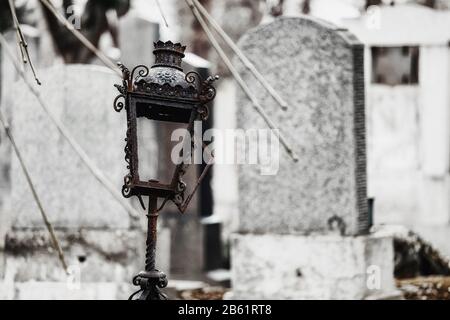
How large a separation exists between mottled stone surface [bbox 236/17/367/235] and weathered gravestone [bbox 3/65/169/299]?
1157 mm

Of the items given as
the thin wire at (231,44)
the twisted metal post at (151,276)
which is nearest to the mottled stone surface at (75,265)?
the twisted metal post at (151,276)

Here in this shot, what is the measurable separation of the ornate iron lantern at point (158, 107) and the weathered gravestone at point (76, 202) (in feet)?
8.58

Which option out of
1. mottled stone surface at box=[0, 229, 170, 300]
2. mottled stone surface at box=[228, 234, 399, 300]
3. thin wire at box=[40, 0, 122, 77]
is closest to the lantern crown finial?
thin wire at box=[40, 0, 122, 77]

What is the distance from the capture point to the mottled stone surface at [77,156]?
6.21 meters

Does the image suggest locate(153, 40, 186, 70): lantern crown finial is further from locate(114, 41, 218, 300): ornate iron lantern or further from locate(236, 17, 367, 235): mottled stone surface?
locate(236, 17, 367, 235): mottled stone surface

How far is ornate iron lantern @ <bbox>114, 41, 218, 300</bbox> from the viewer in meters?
3.37

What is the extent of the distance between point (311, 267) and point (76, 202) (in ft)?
7.25

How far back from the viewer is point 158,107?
3.46 m

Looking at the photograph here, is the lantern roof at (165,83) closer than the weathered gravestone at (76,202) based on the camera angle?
Yes

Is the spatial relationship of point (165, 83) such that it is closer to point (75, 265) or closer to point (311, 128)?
point (311, 128)

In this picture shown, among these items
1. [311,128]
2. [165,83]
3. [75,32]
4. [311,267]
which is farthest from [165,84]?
[311,267]

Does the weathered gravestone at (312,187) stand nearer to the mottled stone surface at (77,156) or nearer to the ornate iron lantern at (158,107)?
the mottled stone surface at (77,156)

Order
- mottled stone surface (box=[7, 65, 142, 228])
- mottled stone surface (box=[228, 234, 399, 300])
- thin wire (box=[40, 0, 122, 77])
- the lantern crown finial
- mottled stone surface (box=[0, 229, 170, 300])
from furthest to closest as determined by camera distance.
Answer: mottled stone surface (box=[7, 65, 142, 228]) → mottled stone surface (box=[0, 229, 170, 300]) → mottled stone surface (box=[228, 234, 399, 300]) → thin wire (box=[40, 0, 122, 77]) → the lantern crown finial

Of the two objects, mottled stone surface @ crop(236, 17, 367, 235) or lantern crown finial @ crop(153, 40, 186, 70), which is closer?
lantern crown finial @ crop(153, 40, 186, 70)
